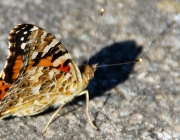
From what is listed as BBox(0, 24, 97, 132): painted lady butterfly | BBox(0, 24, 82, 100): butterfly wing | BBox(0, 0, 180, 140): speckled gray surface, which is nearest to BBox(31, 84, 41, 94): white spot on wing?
BBox(0, 24, 97, 132): painted lady butterfly

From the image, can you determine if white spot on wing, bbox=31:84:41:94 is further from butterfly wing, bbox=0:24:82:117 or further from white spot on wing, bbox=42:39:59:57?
white spot on wing, bbox=42:39:59:57

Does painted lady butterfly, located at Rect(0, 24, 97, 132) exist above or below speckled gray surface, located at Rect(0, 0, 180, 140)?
above

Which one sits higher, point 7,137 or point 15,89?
point 15,89

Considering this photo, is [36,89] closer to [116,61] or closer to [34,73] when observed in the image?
[34,73]

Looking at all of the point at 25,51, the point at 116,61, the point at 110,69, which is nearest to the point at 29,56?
the point at 25,51

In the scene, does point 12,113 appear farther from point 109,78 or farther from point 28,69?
point 109,78

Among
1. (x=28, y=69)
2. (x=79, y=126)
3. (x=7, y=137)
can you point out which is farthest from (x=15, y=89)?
(x=79, y=126)
